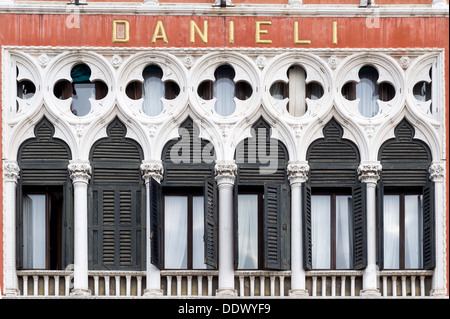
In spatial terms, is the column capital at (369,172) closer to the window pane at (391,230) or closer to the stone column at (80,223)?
the window pane at (391,230)

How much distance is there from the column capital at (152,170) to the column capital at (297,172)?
2515mm

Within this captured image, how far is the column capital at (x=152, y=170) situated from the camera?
40625 mm

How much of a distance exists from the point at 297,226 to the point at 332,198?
105 cm

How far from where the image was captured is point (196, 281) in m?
40.5

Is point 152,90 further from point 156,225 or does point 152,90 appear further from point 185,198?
point 156,225

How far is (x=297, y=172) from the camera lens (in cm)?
4069

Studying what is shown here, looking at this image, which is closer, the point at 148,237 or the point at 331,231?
the point at 148,237

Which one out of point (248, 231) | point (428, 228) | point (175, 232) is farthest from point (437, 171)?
point (175, 232)

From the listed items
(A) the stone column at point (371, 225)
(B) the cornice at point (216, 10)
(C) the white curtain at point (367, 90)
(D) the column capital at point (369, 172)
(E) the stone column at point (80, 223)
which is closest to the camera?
(E) the stone column at point (80, 223)

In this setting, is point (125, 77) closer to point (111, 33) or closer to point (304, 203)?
point (111, 33)

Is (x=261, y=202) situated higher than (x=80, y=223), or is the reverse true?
(x=261, y=202)

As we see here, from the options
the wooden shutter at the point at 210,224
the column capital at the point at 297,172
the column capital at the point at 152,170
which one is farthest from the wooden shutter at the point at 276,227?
the column capital at the point at 152,170

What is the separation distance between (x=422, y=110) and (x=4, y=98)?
27.1 ft

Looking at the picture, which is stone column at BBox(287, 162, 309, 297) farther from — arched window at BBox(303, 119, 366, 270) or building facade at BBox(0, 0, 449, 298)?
arched window at BBox(303, 119, 366, 270)
